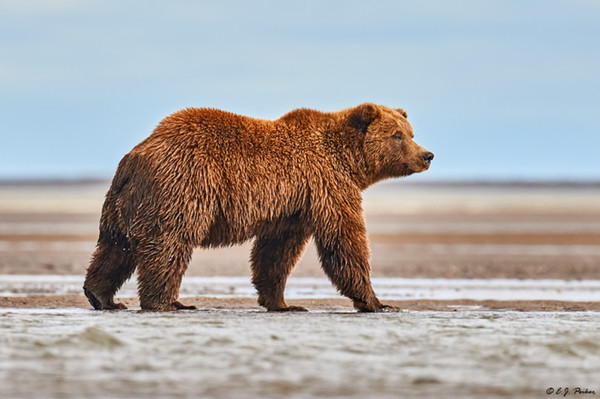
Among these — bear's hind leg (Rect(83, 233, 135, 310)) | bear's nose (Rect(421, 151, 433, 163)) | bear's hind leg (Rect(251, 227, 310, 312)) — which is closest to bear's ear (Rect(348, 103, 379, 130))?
bear's nose (Rect(421, 151, 433, 163))

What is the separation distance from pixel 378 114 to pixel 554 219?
24965 millimetres

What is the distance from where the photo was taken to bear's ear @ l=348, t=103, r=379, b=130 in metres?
9.30

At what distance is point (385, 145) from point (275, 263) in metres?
1.48

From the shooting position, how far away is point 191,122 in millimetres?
8641

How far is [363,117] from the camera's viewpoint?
9297mm

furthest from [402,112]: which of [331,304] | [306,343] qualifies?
[306,343]

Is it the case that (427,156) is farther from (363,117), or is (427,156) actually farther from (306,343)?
(306,343)

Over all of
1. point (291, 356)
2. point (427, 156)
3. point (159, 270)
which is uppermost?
point (427, 156)

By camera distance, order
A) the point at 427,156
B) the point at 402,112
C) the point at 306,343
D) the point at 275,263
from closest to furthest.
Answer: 1. the point at 306,343
2. the point at 275,263
3. the point at 427,156
4. the point at 402,112

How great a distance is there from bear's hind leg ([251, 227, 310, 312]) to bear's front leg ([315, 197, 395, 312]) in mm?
355

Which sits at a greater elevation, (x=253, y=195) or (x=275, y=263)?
(x=253, y=195)

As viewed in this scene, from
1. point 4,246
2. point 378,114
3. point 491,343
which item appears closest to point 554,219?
point 4,246

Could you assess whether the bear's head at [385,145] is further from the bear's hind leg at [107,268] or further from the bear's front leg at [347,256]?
the bear's hind leg at [107,268]

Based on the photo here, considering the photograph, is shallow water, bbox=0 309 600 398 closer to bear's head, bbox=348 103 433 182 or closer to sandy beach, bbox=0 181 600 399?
sandy beach, bbox=0 181 600 399
